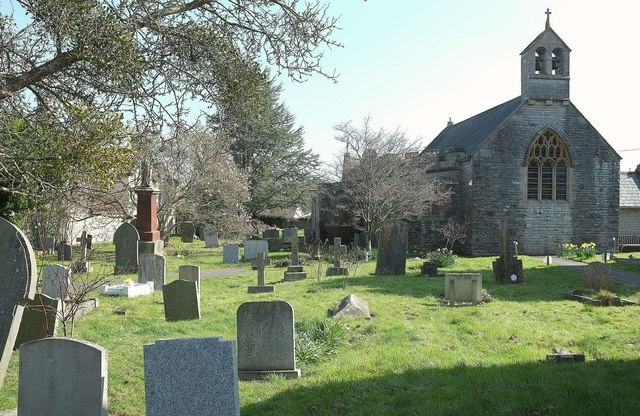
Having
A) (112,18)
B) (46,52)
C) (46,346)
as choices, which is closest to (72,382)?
(46,346)

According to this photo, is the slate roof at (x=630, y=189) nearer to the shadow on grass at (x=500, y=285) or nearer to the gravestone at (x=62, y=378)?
the shadow on grass at (x=500, y=285)

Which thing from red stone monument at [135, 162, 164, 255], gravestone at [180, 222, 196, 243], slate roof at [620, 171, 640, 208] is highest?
slate roof at [620, 171, 640, 208]

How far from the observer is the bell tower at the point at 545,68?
26.8 meters

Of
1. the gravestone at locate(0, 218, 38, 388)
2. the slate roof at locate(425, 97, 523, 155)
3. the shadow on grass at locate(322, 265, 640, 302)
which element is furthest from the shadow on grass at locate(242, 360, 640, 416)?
the slate roof at locate(425, 97, 523, 155)

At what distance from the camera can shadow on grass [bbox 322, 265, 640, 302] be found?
530 inches

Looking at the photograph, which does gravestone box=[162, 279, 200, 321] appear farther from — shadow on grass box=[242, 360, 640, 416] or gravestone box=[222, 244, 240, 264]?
gravestone box=[222, 244, 240, 264]

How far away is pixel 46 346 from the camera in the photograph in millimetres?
5031

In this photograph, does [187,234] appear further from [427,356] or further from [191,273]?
[427,356]

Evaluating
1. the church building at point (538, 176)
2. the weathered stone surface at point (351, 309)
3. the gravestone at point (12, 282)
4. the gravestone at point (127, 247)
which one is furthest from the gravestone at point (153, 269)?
the church building at point (538, 176)

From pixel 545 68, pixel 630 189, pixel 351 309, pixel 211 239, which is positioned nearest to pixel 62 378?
pixel 351 309

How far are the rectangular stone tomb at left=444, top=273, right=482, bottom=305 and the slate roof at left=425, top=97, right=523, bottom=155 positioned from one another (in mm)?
15289

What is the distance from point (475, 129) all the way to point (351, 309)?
2292 centimetres

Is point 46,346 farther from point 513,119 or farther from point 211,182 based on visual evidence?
point 513,119

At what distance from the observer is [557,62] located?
27.5 meters
